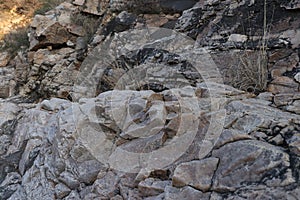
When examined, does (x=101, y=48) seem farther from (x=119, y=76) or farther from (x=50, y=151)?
(x=50, y=151)

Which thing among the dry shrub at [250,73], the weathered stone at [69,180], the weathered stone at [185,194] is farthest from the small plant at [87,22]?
the weathered stone at [185,194]

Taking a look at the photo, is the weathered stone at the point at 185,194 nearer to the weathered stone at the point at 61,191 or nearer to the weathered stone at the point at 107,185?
the weathered stone at the point at 107,185

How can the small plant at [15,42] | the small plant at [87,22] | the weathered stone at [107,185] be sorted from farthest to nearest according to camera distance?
the small plant at [15,42] < the small plant at [87,22] < the weathered stone at [107,185]

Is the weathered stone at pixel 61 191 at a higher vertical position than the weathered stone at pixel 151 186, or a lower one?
lower

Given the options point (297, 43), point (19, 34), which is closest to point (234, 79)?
point (297, 43)

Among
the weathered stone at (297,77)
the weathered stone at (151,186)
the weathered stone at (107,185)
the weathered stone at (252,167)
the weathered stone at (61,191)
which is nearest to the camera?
the weathered stone at (252,167)

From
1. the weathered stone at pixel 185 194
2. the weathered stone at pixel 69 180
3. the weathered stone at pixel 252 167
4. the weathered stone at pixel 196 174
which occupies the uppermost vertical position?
the weathered stone at pixel 252 167

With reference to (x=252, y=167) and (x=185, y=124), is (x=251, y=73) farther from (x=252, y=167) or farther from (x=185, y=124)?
(x=252, y=167)

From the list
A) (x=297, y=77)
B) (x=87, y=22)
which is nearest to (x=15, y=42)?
(x=87, y=22)
